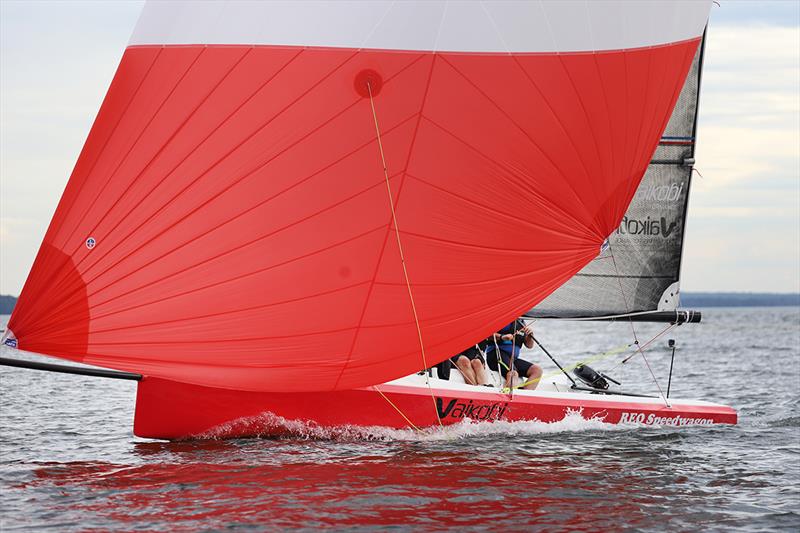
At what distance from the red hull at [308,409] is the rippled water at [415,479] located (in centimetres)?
16

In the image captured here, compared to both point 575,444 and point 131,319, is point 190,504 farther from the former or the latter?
point 575,444

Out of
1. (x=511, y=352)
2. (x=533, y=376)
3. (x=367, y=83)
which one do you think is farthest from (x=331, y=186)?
(x=533, y=376)

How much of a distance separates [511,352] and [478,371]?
477mm

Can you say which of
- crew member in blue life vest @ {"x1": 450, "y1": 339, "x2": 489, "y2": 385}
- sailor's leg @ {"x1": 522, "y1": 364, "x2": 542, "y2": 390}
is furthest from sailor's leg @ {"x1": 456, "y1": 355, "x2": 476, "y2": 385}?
sailor's leg @ {"x1": 522, "y1": 364, "x2": 542, "y2": 390}

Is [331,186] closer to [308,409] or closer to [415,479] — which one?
[415,479]

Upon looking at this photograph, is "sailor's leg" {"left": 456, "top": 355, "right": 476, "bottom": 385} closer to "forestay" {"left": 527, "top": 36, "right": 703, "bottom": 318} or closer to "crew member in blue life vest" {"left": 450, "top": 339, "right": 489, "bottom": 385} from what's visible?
"crew member in blue life vest" {"left": 450, "top": 339, "right": 489, "bottom": 385}

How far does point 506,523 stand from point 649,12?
4.94 metres

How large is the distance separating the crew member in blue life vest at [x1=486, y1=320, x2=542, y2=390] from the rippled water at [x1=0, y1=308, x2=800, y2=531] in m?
0.77

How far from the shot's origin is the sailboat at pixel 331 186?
28.4 ft

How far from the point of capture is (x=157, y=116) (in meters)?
8.65

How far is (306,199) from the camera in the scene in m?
8.78

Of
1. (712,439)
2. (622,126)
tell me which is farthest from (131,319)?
(712,439)

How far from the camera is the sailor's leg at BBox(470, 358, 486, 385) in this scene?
12.3 m

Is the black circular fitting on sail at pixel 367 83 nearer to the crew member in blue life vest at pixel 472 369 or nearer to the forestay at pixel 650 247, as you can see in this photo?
the crew member in blue life vest at pixel 472 369
